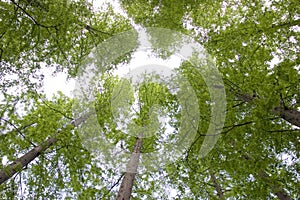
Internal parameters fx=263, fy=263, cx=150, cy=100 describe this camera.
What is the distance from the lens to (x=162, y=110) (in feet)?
30.8

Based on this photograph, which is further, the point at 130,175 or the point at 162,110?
the point at 162,110

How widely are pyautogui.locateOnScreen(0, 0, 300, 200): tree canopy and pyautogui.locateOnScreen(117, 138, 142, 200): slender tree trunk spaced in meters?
0.05

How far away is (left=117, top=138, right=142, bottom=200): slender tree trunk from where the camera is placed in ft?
23.7

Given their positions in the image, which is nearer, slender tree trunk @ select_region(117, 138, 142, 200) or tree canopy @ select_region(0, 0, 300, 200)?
tree canopy @ select_region(0, 0, 300, 200)

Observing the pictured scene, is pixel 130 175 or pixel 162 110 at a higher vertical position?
pixel 162 110

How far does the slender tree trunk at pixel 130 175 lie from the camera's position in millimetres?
7226

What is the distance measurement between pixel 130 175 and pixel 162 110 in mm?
2577

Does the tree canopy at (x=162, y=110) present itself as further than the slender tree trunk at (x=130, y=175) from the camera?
No

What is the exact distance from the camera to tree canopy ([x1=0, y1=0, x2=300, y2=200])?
15.7 ft

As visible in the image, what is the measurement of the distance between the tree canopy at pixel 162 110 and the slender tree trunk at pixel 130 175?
0.05 m

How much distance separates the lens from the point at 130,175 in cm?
806

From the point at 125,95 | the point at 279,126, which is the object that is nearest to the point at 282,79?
the point at 279,126

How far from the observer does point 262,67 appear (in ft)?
17.4

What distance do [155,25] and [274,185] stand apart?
5.06 metres
